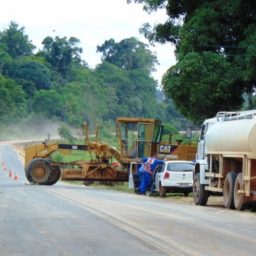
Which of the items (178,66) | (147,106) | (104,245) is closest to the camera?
(104,245)

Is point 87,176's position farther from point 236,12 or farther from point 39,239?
point 39,239

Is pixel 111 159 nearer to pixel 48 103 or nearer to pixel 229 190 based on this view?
pixel 229 190

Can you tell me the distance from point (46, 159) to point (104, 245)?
30.8 metres

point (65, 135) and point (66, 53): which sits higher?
point (66, 53)

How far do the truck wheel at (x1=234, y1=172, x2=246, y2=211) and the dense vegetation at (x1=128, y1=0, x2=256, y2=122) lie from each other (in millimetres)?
7142

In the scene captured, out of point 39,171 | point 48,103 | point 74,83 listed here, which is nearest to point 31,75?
point 74,83

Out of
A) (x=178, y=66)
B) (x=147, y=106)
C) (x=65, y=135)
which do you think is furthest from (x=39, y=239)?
(x=147, y=106)

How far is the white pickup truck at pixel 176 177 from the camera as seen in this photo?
35.8 m

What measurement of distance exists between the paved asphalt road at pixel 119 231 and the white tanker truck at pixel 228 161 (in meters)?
1.52

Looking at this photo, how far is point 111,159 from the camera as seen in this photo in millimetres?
45250

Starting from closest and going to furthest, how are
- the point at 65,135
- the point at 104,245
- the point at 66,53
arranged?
the point at 104,245
the point at 65,135
the point at 66,53

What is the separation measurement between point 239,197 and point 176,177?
335 inches

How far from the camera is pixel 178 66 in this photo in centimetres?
3522

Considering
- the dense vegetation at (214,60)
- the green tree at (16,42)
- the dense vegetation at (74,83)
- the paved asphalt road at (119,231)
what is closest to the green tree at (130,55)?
the dense vegetation at (74,83)
